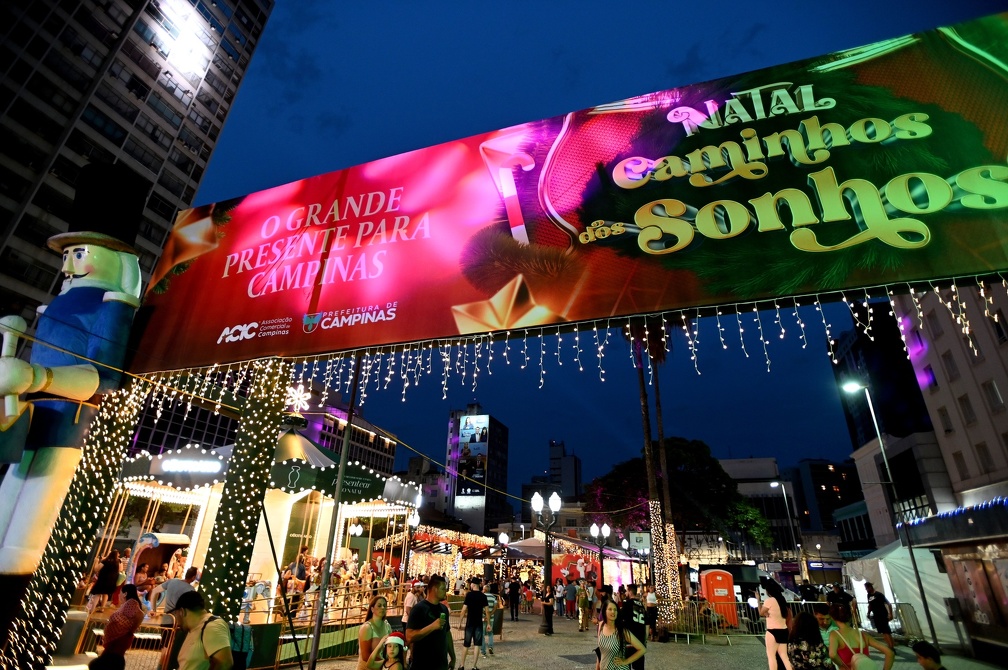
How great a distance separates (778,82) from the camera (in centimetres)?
726

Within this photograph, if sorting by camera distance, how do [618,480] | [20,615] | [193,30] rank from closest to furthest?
1. [20,615]
2. [618,480]
3. [193,30]

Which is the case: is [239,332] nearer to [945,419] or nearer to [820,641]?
[820,641]

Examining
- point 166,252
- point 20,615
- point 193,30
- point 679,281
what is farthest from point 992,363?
point 193,30

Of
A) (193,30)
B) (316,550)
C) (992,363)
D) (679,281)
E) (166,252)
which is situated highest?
(193,30)

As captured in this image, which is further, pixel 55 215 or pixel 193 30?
pixel 193 30

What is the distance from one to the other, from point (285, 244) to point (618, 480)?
33884mm

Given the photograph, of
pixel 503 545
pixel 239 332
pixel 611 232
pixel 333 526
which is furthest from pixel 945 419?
pixel 239 332

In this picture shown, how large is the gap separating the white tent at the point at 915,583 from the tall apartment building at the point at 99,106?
39.1 m

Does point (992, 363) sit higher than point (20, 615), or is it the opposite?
point (992, 363)

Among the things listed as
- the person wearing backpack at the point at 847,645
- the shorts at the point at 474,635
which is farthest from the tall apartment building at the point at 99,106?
the person wearing backpack at the point at 847,645

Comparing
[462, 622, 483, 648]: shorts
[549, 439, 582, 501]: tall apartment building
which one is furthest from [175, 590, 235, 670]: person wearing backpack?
[549, 439, 582, 501]: tall apartment building

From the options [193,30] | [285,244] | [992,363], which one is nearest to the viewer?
[285,244]

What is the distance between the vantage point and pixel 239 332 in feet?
28.9

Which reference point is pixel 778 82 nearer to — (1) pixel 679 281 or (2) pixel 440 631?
(1) pixel 679 281
